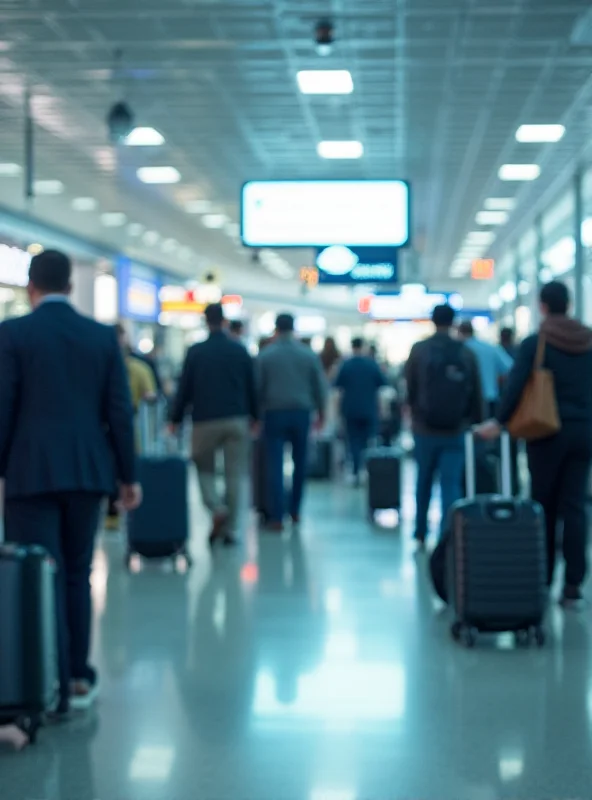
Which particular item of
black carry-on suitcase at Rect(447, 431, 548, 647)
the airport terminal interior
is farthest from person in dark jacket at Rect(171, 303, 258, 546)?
black carry-on suitcase at Rect(447, 431, 548, 647)

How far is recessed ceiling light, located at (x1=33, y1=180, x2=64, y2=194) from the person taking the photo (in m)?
18.6

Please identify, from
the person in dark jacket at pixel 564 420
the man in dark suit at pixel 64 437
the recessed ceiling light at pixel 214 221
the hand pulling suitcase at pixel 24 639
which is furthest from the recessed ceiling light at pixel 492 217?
the hand pulling suitcase at pixel 24 639

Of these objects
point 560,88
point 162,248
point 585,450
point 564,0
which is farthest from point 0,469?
point 162,248

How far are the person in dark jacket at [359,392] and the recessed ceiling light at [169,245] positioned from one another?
12.6 metres

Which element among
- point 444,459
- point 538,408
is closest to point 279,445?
point 444,459

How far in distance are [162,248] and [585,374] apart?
22246mm

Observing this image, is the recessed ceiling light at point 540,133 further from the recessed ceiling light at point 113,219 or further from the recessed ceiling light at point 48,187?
the recessed ceiling light at point 113,219

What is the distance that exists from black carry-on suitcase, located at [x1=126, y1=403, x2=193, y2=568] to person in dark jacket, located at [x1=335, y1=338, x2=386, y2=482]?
640 centimetres

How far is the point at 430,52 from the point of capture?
10.8m

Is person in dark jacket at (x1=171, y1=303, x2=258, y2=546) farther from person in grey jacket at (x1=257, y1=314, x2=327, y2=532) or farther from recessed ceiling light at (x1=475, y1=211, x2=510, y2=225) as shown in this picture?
recessed ceiling light at (x1=475, y1=211, x2=510, y2=225)

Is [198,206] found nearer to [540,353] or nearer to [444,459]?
[444,459]

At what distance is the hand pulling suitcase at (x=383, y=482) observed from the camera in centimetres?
1195

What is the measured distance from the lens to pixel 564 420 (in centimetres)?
717

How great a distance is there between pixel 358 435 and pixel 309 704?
10377 millimetres
